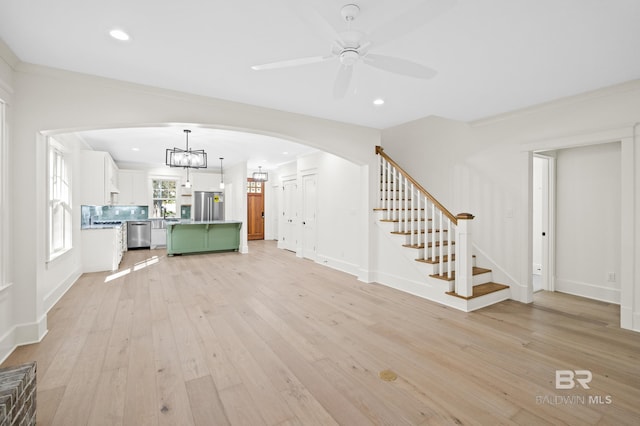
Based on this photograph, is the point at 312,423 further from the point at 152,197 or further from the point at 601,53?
the point at 152,197

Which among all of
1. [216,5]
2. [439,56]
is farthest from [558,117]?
[216,5]

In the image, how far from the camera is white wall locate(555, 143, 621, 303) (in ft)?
13.0

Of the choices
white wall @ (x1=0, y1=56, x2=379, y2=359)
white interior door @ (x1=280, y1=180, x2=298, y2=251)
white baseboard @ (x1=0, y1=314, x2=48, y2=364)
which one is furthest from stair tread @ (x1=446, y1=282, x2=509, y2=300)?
white interior door @ (x1=280, y1=180, x2=298, y2=251)

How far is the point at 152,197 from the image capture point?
9.45 m

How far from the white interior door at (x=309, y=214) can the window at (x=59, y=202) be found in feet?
15.2

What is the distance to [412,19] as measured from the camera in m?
1.60

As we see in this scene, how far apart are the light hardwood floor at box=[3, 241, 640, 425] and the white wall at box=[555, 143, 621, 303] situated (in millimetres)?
335

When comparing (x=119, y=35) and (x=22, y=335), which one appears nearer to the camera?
(x=119, y=35)

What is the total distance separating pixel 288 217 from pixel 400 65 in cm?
679

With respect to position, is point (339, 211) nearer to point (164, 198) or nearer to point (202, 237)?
point (202, 237)

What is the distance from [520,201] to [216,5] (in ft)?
14.1

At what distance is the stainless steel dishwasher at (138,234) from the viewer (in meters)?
8.73

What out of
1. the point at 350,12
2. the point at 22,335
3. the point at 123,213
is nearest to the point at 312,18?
the point at 350,12

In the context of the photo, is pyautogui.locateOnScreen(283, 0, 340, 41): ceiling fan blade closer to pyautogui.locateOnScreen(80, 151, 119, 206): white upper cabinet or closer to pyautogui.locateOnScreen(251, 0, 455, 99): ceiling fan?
pyautogui.locateOnScreen(251, 0, 455, 99): ceiling fan
